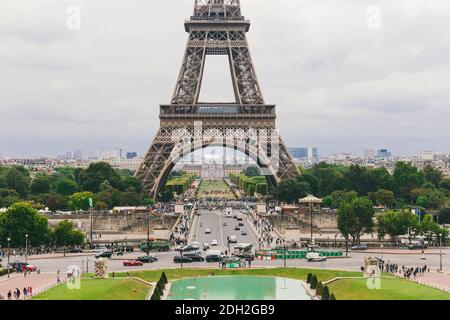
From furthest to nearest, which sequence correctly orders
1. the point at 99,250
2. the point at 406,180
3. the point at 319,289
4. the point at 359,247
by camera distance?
the point at 406,180 → the point at 359,247 → the point at 99,250 → the point at 319,289

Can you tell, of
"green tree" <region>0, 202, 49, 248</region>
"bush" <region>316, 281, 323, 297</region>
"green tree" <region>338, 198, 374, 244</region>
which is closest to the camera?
"bush" <region>316, 281, 323, 297</region>

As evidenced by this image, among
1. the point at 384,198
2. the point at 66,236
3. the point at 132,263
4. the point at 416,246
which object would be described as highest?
the point at 384,198

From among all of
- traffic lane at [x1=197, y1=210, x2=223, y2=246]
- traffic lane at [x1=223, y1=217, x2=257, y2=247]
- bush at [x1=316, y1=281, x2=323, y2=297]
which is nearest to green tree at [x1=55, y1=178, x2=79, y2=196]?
traffic lane at [x1=197, y1=210, x2=223, y2=246]

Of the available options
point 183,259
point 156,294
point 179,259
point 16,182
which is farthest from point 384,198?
point 156,294

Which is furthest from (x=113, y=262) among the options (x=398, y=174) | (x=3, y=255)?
(x=398, y=174)

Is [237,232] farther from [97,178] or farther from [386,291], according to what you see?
[386,291]

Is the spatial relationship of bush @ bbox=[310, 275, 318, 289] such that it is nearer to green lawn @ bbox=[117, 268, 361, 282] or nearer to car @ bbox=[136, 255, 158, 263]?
green lawn @ bbox=[117, 268, 361, 282]
